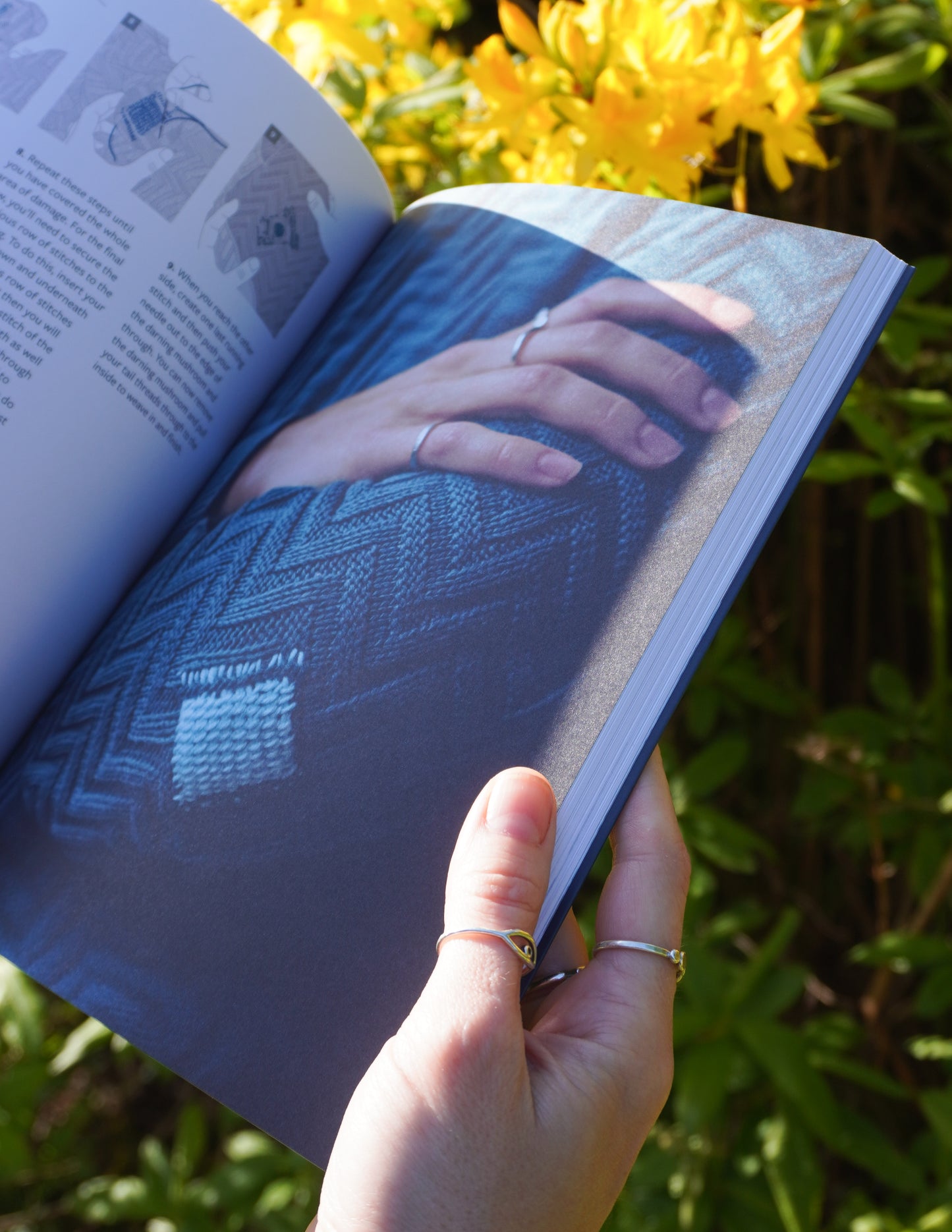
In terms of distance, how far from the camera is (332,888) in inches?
19.5

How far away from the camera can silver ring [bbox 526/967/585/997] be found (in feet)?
1.77

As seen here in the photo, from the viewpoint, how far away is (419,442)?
582 millimetres

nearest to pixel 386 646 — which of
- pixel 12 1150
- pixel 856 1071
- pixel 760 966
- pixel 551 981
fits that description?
pixel 551 981

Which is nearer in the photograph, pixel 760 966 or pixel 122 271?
pixel 122 271

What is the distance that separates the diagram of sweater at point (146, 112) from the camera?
585 millimetres

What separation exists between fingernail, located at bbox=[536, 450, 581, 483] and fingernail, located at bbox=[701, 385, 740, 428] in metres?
0.07

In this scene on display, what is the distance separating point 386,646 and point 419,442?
131 millimetres

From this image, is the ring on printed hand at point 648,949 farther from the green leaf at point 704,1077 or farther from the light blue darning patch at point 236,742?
the green leaf at point 704,1077

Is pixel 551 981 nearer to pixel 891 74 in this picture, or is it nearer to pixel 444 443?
pixel 444 443

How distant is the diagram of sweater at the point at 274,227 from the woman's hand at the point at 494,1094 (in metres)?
0.38

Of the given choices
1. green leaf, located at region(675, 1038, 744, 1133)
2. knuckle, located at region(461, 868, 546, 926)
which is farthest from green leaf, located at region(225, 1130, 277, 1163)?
knuckle, located at region(461, 868, 546, 926)

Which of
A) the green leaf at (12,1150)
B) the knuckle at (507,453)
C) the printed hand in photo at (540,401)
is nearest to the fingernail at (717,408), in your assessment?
the printed hand in photo at (540,401)

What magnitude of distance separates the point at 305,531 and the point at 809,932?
92 centimetres

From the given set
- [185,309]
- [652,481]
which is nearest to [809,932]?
[652,481]
